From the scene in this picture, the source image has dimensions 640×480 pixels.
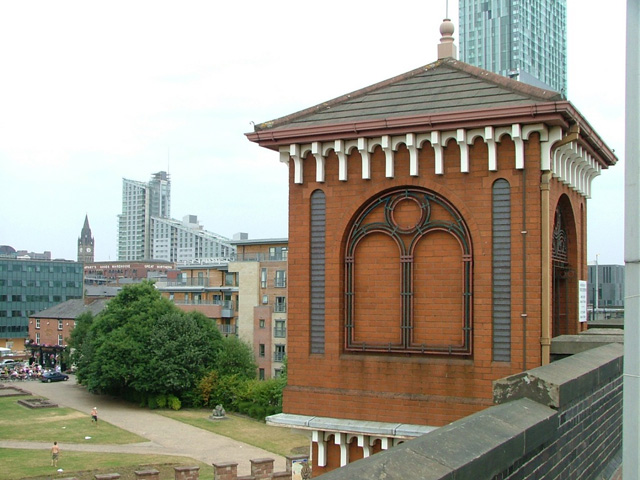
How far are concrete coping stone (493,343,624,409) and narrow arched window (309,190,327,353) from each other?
13.9 ft

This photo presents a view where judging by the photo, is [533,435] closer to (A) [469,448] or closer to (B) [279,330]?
(A) [469,448]

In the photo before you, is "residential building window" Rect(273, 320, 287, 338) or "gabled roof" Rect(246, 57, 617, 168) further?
"residential building window" Rect(273, 320, 287, 338)

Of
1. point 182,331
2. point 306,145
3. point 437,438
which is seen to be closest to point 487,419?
point 437,438

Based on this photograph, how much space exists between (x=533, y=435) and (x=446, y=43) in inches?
305

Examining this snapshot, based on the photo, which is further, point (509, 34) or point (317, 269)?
point (509, 34)

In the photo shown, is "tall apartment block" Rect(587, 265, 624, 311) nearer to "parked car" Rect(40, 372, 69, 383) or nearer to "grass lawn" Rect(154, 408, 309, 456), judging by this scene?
"grass lawn" Rect(154, 408, 309, 456)

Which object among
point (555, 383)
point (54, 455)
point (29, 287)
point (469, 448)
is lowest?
point (54, 455)

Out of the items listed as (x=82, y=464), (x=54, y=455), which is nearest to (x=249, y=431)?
(x=82, y=464)

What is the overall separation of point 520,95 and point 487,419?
6005 millimetres

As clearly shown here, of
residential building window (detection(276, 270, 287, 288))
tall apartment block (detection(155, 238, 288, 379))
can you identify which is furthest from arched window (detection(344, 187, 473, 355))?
residential building window (detection(276, 270, 287, 288))

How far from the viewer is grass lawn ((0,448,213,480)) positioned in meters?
34.4

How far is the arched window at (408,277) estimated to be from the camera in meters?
11.0

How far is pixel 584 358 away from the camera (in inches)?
350

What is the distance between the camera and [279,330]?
193 ft
